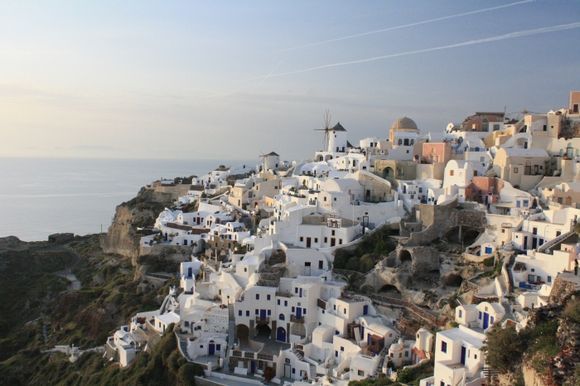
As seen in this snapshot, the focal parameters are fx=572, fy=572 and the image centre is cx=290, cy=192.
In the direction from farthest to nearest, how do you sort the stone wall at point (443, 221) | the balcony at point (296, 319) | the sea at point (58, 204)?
the sea at point (58, 204) → the stone wall at point (443, 221) → the balcony at point (296, 319)

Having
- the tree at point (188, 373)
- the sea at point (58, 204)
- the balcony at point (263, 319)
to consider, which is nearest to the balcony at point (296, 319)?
the balcony at point (263, 319)

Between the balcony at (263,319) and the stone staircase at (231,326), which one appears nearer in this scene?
the stone staircase at (231,326)

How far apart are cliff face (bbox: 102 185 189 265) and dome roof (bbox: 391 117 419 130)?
63.0ft

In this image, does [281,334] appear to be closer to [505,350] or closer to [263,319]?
[263,319]

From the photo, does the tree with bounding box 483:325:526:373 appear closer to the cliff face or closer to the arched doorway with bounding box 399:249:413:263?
the arched doorway with bounding box 399:249:413:263

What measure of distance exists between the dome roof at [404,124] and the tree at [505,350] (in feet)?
81.5

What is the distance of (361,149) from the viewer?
3781 centimetres

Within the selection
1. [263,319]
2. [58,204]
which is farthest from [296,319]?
[58,204]

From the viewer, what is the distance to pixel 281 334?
80.8ft

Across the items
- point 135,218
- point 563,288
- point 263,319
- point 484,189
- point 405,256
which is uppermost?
point 484,189

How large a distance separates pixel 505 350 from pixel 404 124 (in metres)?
25.8

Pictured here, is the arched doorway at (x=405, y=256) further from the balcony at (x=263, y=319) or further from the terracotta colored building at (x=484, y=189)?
the balcony at (x=263, y=319)

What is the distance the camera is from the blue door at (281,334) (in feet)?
80.5

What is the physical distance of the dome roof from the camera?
127ft
